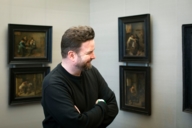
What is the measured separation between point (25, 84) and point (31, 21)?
0.81 m

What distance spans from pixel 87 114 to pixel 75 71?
34 cm

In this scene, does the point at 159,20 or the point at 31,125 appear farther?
the point at 31,125

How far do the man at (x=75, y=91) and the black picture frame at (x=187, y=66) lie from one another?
0.84 m

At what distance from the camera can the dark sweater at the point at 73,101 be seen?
63.8 inches

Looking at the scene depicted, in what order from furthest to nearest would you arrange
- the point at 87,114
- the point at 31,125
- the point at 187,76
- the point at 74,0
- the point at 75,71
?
the point at 74,0 → the point at 31,125 → the point at 187,76 → the point at 75,71 → the point at 87,114

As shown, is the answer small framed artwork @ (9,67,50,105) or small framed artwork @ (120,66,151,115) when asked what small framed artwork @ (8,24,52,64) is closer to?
small framed artwork @ (9,67,50,105)

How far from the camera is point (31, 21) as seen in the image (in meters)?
3.06

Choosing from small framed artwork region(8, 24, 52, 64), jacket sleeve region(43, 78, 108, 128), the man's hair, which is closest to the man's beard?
the man's hair

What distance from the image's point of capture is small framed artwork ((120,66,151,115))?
2750mm

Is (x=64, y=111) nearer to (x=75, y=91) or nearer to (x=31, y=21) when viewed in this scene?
(x=75, y=91)

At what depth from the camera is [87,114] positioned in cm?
170

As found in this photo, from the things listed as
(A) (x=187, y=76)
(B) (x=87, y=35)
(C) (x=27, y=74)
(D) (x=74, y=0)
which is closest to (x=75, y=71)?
(B) (x=87, y=35)

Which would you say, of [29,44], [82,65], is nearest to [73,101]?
[82,65]

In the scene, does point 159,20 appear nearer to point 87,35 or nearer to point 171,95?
point 171,95
